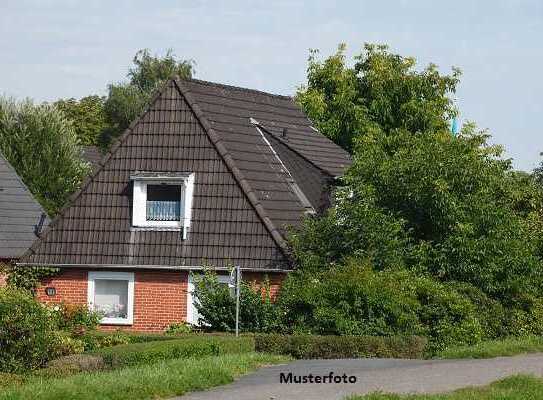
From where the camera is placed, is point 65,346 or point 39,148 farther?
point 39,148

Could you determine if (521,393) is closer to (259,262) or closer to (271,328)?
(271,328)

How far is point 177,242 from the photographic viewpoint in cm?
3538

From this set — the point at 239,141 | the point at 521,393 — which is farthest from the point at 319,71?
the point at 521,393

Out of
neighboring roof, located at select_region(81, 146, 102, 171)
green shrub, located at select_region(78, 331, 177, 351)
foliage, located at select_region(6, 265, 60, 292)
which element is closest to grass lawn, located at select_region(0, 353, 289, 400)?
green shrub, located at select_region(78, 331, 177, 351)

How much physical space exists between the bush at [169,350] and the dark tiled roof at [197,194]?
24.0ft

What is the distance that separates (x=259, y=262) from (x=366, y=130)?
1995cm

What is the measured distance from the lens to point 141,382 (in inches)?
766

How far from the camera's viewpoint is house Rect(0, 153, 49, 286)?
40125 millimetres

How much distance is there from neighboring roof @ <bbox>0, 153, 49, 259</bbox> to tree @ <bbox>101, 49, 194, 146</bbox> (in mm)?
47942

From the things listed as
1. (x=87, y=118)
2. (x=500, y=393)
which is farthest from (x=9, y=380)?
(x=87, y=118)

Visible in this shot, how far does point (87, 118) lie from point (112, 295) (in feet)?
201

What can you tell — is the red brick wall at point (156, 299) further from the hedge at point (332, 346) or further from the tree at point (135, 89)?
the tree at point (135, 89)
